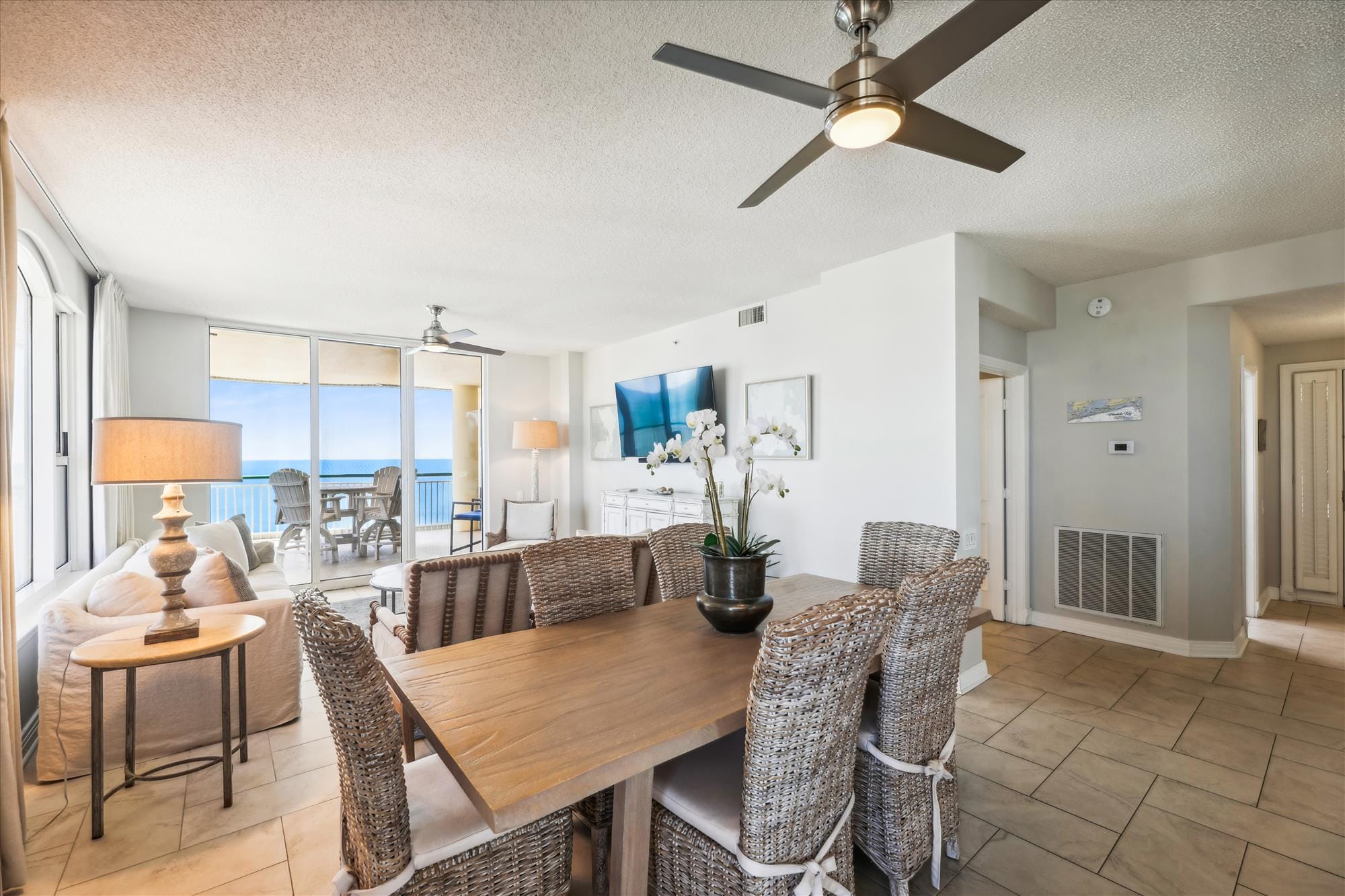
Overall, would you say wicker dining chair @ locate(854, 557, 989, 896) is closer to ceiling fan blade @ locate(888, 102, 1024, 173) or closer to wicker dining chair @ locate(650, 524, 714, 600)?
wicker dining chair @ locate(650, 524, 714, 600)

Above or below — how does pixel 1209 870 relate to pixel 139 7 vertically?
below

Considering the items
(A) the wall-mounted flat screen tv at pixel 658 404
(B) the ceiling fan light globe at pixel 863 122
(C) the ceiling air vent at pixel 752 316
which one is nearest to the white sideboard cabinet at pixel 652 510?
(A) the wall-mounted flat screen tv at pixel 658 404

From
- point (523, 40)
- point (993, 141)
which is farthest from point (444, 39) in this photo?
point (993, 141)

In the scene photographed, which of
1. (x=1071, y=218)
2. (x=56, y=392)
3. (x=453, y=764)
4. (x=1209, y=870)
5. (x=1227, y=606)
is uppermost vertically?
(x=1071, y=218)

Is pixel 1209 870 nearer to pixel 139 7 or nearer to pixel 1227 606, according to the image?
pixel 1227 606

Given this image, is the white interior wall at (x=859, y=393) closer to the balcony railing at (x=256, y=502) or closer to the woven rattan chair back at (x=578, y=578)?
the woven rattan chair back at (x=578, y=578)

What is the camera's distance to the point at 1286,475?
5156mm

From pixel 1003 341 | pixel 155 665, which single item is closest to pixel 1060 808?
pixel 1003 341

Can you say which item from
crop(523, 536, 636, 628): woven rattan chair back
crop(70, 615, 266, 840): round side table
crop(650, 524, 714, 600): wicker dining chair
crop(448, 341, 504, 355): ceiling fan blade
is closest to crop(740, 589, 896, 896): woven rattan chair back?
crop(523, 536, 636, 628): woven rattan chair back

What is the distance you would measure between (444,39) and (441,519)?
5.70 meters

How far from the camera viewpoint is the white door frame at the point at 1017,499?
4.48 meters

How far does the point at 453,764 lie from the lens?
118 cm

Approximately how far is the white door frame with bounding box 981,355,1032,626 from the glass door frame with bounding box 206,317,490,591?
478cm

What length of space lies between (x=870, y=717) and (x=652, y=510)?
3742mm
